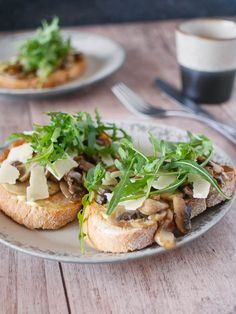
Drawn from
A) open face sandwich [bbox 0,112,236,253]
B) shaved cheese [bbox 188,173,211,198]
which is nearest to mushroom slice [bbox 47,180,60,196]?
open face sandwich [bbox 0,112,236,253]

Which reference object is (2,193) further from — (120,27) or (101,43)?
(120,27)

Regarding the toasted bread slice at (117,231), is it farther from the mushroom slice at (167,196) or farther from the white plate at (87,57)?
the white plate at (87,57)

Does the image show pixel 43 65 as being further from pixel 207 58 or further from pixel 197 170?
pixel 197 170

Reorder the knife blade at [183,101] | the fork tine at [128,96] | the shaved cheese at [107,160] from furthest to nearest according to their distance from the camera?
the fork tine at [128,96]
the knife blade at [183,101]
the shaved cheese at [107,160]

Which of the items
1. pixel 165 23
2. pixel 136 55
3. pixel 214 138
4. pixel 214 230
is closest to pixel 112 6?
pixel 165 23

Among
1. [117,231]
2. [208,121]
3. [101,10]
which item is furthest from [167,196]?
[101,10]

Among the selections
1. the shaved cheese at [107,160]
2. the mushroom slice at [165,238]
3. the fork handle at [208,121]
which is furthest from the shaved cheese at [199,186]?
the fork handle at [208,121]

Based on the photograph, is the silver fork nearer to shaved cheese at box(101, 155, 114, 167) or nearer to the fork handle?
the fork handle
